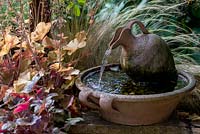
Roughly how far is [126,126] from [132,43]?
0.48 m

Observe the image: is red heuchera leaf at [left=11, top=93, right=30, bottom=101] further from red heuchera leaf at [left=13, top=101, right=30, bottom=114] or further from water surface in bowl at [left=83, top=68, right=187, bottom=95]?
water surface in bowl at [left=83, top=68, right=187, bottom=95]

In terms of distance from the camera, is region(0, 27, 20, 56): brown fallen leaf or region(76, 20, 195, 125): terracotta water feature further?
region(0, 27, 20, 56): brown fallen leaf

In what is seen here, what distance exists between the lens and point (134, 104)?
2.12m

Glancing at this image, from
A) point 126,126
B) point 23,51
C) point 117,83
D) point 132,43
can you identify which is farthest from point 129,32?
point 23,51

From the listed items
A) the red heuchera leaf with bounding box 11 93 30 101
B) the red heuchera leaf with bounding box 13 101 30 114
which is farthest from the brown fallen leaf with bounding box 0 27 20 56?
the red heuchera leaf with bounding box 13 101 30 114

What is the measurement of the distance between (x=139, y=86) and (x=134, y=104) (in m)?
0.24

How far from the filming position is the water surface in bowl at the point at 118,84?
2.26m

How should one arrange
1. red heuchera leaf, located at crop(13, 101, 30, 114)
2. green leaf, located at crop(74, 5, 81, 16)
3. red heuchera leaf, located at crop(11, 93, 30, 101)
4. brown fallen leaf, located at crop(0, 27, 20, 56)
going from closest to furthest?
red heuchera leaf, located at crop(13, 101, 30, 114)
red heuchera leaf, located at crop(11, 93, 30, 101)
brown fallen leaf, located at crop(0, 27, 20, 56)
green leaf, located at crop(74, 5, 81, 16)

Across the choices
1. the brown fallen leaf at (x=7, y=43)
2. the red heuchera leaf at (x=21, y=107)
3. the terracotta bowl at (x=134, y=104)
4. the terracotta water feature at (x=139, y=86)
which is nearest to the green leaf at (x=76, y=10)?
the brown fallen leaf at (x=7, y=43)

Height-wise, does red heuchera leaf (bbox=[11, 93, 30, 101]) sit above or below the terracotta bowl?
above

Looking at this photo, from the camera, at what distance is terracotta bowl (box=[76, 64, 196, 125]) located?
2100 mm

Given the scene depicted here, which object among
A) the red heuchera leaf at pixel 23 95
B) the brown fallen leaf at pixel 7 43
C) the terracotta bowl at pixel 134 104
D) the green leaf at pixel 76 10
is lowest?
the terracotta bowl at pixel 134 104

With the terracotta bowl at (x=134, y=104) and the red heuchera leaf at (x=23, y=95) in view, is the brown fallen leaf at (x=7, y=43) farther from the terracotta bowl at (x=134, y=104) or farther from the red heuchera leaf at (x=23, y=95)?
the terracotta bowl at (x=134, y=104)

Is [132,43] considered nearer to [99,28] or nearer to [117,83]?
[117,83]
